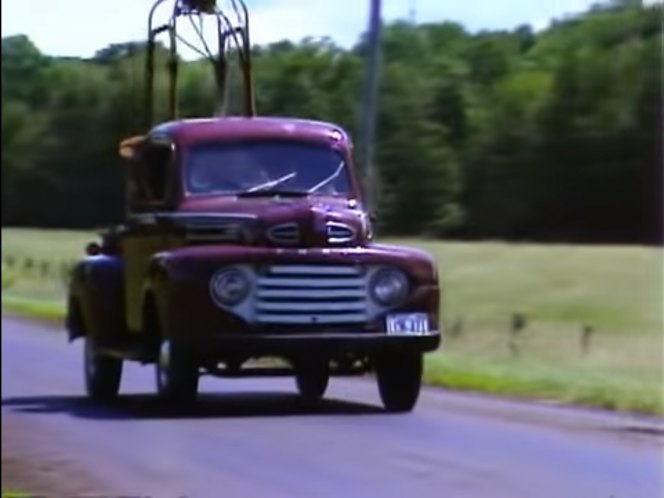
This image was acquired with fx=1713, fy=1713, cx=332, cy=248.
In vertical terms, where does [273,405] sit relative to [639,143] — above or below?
below

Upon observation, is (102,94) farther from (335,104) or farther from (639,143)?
(639,143)

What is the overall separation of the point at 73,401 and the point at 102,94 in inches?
22.0

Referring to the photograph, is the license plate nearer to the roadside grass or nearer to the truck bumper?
the truck bumper

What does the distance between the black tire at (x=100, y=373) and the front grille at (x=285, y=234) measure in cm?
33

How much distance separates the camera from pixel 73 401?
6.83ft

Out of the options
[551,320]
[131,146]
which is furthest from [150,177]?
[551,320]

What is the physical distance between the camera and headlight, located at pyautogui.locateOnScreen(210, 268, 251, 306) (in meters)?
1.41

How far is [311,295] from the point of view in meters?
1.41

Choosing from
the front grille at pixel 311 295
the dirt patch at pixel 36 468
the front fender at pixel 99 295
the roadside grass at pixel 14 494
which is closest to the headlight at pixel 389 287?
the front grille at pixel 311 295

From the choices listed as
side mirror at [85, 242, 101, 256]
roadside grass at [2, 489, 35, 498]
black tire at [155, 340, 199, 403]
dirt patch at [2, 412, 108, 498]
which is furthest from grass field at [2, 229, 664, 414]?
roadside grass at [2, 489, 35, 498]

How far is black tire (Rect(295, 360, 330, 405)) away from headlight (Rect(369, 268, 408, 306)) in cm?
10

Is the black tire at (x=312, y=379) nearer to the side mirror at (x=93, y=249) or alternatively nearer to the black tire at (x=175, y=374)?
the black tire at (x=175, y=374)

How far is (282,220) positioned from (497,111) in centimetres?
24

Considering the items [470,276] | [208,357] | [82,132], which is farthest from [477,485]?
[82,132]
